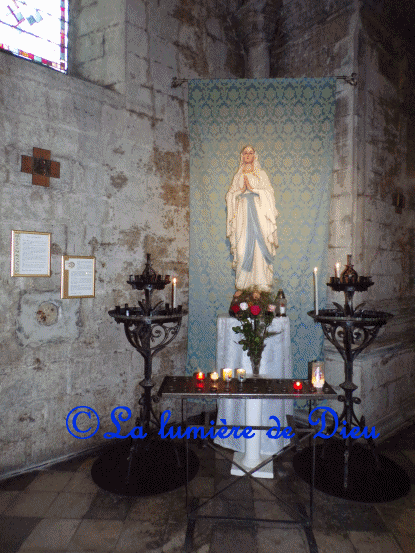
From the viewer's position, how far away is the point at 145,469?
3.59 metres

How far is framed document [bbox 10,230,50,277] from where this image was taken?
11.7 feet

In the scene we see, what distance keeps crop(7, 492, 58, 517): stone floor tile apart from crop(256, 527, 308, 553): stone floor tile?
174 cm

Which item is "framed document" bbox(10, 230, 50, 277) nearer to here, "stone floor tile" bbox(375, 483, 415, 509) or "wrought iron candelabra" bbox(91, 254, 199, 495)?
"wrought iron candelabra" bbox(91, 254, 199, 495)

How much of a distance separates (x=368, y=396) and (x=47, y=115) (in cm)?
462

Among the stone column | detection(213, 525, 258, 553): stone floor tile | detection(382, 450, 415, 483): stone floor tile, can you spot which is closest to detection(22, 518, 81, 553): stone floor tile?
detection(213, 525, 258, 553): stone floor tile

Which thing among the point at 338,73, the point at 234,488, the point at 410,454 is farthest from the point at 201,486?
the point at 338,73

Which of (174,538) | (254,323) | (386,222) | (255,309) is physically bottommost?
(174,538)

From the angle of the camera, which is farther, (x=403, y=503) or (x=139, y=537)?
(x=403, y=503)

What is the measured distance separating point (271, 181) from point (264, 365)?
224cm

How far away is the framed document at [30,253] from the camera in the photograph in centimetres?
357

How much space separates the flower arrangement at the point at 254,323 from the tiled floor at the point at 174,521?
116 cm

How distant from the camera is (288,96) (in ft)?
15.1

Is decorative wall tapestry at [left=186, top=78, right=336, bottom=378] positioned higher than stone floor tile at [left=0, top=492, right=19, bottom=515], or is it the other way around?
decorative wall tapestry at [left=186, top=78, right=336, bottom=378]

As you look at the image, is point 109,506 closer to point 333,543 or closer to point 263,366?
point 333,543
